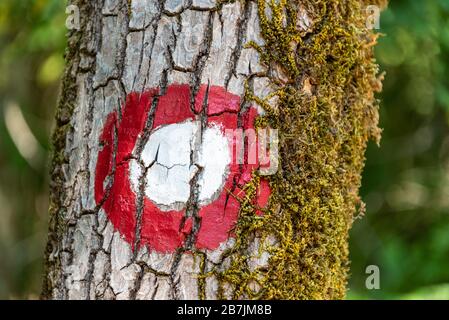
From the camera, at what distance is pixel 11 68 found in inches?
235

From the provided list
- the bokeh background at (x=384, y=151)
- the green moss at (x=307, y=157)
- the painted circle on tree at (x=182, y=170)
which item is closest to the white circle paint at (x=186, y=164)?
the painted circle on tree at (x=182, y=170)

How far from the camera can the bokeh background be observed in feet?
13.4

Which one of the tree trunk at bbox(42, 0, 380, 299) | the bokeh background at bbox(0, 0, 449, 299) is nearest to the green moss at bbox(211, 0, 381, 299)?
the tree trunk at bbox(42, 0, 380, 299)

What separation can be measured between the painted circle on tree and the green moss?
53mm

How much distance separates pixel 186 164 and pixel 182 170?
0.06 feet

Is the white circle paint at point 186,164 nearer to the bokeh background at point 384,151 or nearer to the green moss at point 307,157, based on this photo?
the green moss at point 307,157

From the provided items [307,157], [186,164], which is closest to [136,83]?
[186,164]

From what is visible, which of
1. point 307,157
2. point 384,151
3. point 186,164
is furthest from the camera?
point 384,151

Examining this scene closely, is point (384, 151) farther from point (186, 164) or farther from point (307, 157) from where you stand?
point (186, 164)

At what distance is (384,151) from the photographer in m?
5.63

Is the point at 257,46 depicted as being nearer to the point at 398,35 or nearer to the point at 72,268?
the point at 72,268

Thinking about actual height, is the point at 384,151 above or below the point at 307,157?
above

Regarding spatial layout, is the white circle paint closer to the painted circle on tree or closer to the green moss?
the painted circle on tree

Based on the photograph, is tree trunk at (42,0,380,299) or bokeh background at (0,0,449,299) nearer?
tree trunk at (42,0,380,299)
